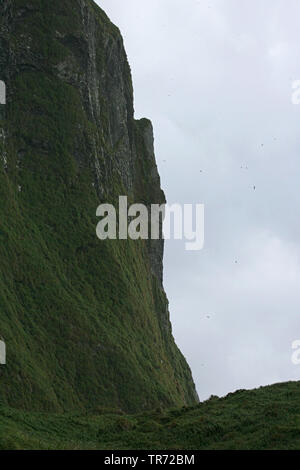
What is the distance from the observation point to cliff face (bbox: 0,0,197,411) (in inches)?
3767

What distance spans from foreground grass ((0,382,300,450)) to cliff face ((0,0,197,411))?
26206mm

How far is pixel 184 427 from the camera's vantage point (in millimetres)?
45562

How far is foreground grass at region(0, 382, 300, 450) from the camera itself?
1534 inches

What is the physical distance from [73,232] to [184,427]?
3072 inches

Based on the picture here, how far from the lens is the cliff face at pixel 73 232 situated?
Answer: 95688 millimetres

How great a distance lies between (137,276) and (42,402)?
193 feet

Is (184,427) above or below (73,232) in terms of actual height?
below

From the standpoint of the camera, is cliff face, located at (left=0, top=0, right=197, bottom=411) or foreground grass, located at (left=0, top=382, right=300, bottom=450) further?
cliff face, located at (left=0, top=0, right=197, bottom=411)

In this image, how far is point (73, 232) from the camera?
121 m

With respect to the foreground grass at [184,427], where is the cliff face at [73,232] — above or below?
above

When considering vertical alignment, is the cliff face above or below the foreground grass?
above

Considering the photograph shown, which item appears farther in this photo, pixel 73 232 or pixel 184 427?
pixel 73 232

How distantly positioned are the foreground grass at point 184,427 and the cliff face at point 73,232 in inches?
1032
